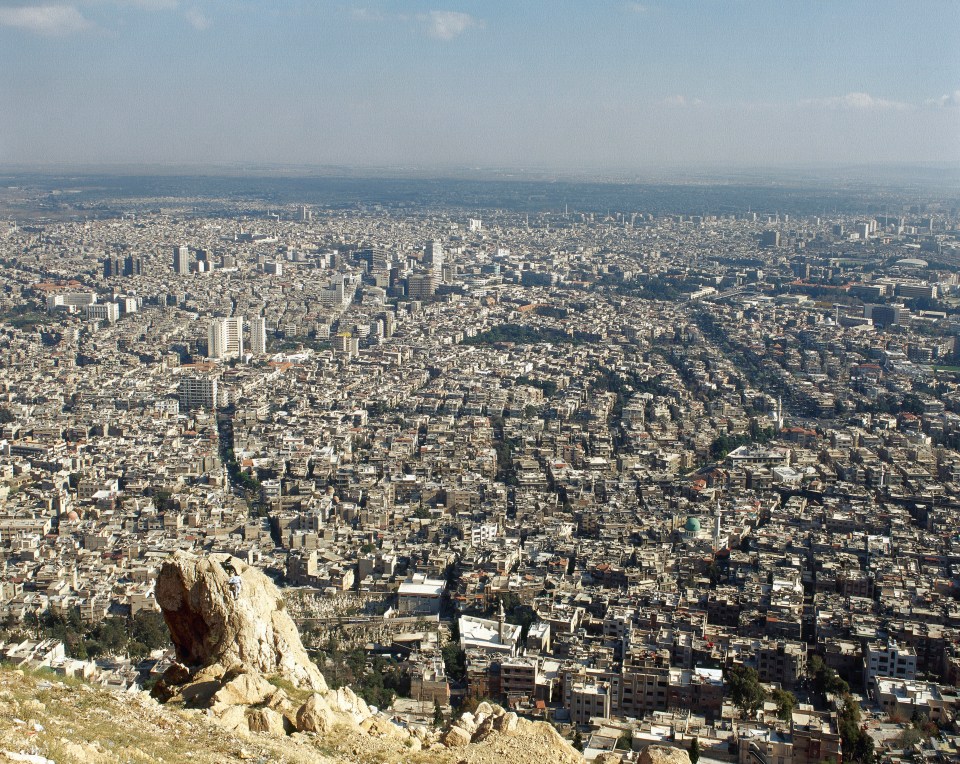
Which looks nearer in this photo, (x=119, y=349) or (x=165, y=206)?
(x=119, y=349)

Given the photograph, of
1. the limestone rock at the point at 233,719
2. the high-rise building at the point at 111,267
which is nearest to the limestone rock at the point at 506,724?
the limestone rock at the point at 233,719

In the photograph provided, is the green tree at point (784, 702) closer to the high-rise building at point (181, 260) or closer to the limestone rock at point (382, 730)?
the limestone rock at point (382, 730)

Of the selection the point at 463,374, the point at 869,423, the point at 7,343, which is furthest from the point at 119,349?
the point at 869,423

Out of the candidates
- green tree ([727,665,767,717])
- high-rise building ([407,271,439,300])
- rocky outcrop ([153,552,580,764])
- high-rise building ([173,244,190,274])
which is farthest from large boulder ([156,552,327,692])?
high-rise building ([173,244,190,274])

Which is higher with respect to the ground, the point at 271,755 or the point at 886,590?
the point at 271,755

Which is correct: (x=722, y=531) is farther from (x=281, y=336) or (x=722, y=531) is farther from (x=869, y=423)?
(x=281, y=336)

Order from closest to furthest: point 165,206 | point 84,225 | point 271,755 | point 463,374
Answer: point 271,755 → point 463,374 → point 84,225 → point 165,206

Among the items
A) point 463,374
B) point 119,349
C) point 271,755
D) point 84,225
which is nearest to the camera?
point 271,755
